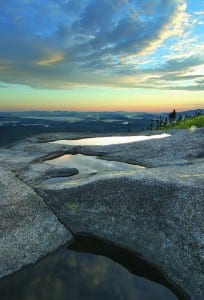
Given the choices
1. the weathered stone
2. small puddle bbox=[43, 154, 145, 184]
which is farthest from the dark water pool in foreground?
small puddle bbox=[43, 154, 145, 184]

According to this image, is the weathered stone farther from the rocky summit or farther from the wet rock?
the wet rock

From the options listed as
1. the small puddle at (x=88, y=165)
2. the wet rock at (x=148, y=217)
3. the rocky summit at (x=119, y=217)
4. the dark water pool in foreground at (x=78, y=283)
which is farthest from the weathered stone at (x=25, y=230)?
the small puddle at (x=88, y=165)

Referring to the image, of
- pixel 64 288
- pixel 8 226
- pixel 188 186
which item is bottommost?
pixel 64 288

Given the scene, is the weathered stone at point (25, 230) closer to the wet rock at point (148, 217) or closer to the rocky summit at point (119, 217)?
the rocky summit at point (119, 217)

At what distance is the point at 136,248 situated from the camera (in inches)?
765

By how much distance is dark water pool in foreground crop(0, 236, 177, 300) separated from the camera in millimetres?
15594

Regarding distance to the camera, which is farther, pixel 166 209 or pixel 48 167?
pixel 48 167

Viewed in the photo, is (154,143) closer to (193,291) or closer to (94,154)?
(94,154)

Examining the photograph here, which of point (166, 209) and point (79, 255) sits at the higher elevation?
point (166, 209)

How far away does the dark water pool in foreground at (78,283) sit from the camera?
1559 centimetres

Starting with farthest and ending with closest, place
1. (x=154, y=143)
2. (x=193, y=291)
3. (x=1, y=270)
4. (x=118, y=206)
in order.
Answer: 1. (x=154, y=143)
2. (x=118, y=206)
3. (x=1, y=270)
4. (x=193, y=291)

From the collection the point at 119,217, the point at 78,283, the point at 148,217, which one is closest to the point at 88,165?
the point at 119,217

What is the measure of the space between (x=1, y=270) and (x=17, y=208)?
632 centimetres

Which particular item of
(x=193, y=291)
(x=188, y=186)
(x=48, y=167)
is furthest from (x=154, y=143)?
(x=193, y=291)
